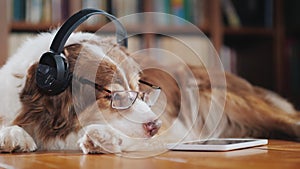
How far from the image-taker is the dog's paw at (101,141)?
3.66 ft

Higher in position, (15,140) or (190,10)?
(190,10)

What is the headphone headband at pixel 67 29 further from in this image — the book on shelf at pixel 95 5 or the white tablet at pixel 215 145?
the book on shelf at pixel 95 5

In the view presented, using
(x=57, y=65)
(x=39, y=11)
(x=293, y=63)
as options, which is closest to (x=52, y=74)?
(x=57, y=65)

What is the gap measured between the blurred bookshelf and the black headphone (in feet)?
4.81

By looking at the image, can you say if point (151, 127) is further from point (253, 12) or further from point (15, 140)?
point (253, 12)

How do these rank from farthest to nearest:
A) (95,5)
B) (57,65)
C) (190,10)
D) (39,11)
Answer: (190,10)
(95,5)
(39,11)
(57,65)

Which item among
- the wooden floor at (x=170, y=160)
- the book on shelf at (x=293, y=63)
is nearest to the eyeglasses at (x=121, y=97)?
the wooden floor at (x=170, y=160)

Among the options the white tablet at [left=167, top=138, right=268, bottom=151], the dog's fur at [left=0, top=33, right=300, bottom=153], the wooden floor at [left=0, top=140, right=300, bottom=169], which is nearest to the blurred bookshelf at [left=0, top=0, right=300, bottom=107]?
the dog's fur at [left=0, top=33, right=300, bottom=153]

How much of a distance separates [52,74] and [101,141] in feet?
0.53

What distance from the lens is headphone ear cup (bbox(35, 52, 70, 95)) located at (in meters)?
1.11

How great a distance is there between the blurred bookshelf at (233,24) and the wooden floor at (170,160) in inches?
61.3

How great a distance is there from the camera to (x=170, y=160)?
997 mm

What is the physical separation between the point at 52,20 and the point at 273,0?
3.99ft

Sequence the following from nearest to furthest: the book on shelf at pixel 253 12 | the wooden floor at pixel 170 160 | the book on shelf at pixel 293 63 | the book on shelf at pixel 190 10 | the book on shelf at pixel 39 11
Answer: the wooden floor at pixel 170 160 < the book on shelf at pixel 39 11 < the book on shelf at pixel 190 10 < the book on shelf at pixel 253 12 < the book on shelf at pixel 293 63
